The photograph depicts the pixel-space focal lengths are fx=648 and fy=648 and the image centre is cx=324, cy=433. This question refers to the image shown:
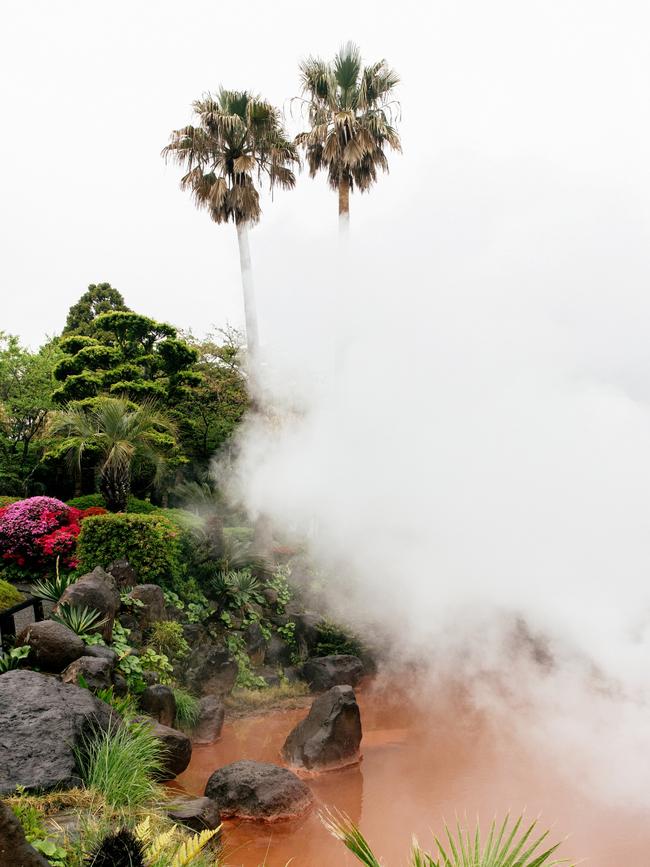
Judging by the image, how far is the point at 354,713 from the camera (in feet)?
27.8

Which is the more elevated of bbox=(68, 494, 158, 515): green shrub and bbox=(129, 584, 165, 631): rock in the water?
bbox=(68, 494, 158, 515): green shrub

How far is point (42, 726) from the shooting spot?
563 cm

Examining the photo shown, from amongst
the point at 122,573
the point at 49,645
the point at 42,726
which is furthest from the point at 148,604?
the point at 42,726

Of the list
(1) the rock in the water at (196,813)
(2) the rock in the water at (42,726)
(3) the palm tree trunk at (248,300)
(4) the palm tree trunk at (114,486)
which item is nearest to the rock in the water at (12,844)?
(2) the rock in the water at (42,726)

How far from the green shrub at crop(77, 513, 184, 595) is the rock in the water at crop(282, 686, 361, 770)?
3.54m

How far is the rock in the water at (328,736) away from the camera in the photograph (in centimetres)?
814

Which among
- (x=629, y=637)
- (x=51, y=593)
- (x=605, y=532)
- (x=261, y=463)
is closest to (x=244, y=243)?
(x=261, y=463)

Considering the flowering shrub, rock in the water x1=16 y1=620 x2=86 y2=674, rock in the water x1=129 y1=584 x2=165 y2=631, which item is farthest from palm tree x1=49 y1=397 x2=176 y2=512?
rock in the water x1=16 y1=620 x2=86 y2=674

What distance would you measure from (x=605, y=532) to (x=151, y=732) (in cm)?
604

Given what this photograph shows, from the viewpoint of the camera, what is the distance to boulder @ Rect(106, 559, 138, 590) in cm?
1006

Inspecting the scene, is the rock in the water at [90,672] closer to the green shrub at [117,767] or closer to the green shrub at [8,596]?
the green shrub at [117,767]

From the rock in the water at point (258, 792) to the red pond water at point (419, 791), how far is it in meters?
0.12

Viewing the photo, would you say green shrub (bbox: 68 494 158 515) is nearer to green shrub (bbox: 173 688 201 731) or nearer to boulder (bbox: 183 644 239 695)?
boulder (bbox: 183 644 239 695)

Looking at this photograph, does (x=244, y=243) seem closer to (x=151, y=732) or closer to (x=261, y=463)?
(x=261, y=463)
